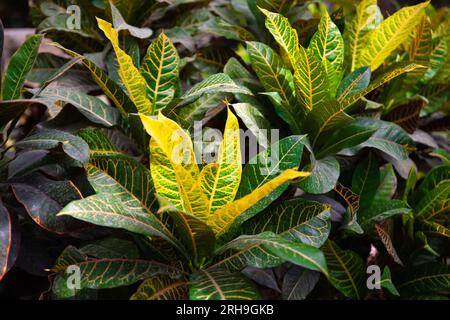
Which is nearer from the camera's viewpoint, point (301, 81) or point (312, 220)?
point (312, 220)

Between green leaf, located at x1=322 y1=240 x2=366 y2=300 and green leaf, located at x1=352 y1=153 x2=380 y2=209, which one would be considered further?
green leaf, located at x1=352 y1=153 x2=380 y2=209

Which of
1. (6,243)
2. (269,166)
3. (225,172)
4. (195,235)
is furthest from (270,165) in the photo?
(6,243)

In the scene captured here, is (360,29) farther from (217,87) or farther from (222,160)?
(222,160)

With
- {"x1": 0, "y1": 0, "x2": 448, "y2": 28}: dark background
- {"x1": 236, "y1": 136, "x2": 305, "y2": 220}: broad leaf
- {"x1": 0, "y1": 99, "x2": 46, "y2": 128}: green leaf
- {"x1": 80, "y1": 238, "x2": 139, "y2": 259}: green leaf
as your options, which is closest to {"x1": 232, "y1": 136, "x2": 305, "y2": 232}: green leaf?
{"x1": 236, "y1": 136, "x2": 305, "y2": 220}: broad leaf

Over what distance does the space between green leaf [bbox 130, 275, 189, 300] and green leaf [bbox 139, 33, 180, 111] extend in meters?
0.45

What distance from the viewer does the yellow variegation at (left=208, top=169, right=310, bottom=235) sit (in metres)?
0.94

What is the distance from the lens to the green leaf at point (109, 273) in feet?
3.28

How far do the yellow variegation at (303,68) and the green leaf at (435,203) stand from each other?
380mm

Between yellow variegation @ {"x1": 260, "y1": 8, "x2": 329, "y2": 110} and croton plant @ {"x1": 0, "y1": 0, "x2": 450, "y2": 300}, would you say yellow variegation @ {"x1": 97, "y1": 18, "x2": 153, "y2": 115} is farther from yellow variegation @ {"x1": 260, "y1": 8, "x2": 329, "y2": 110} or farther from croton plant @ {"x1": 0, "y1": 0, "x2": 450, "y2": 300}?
yellow variegation @ {"x1": 260, "y1": 8, "x2": 329, "y2": 110}

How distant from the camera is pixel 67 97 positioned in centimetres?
121

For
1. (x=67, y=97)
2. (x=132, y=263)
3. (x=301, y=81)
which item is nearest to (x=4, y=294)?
(x=132, y=263)

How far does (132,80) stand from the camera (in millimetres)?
1187
